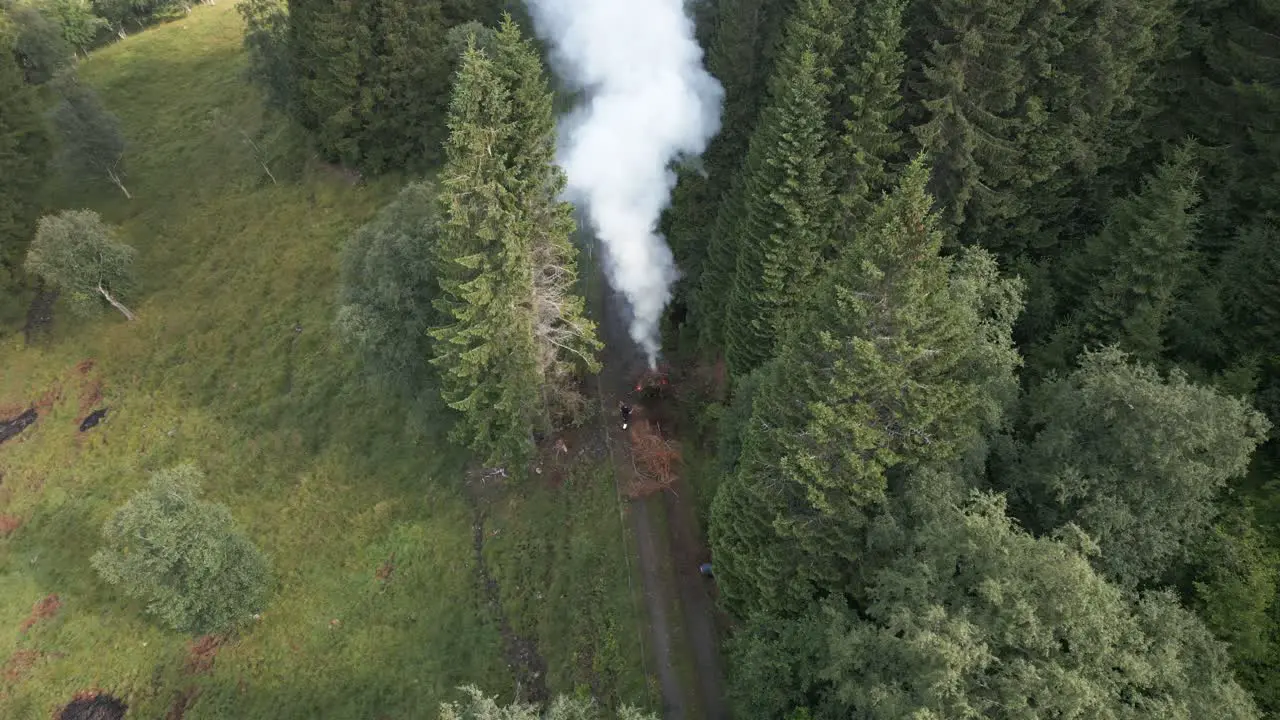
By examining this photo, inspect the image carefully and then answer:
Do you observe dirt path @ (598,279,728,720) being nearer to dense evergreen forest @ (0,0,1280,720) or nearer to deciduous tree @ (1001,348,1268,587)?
dense evergreen forest @ (0,0,1280,720)

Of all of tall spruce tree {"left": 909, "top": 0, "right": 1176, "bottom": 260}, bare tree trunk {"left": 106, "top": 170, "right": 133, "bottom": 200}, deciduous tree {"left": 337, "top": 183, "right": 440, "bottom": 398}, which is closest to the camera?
tall spruce tree {"left": 909, "top": 0, "right": 1176, "bottom": 260}

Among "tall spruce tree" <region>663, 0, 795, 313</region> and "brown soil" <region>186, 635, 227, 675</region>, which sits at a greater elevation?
"tall spruce tree" <region>663, 0, 795, 313</region>

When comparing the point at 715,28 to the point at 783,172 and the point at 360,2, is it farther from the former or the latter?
the point at 360,2

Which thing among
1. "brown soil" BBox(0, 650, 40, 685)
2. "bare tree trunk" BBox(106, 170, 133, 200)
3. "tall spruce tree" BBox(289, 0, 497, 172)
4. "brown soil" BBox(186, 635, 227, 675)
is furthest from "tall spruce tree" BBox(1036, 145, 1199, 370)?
"bare tree trunk" BBox(106, 170, 133, 200)

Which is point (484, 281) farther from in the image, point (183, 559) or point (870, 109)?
point (183, 559)

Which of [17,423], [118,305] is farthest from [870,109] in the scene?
[17,423]

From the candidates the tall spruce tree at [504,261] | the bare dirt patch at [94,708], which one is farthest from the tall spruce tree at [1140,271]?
the bare dirt patch at [94,708]

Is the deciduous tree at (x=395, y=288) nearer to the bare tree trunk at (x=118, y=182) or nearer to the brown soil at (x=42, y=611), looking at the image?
the brown soil at (x=42, y=611)
